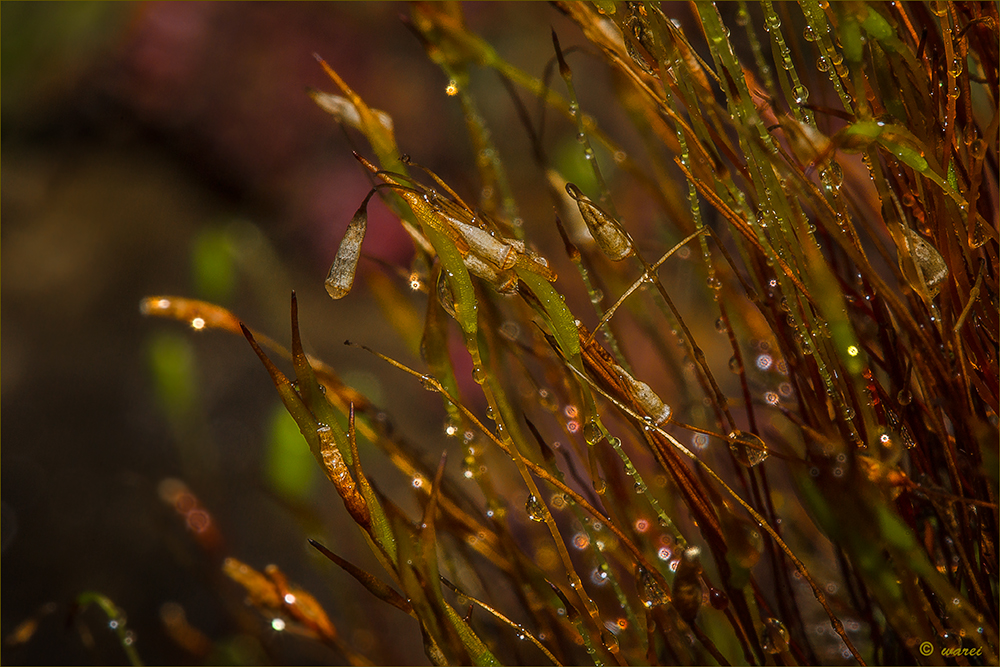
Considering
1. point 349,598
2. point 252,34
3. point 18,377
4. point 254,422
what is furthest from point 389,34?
point 349,598

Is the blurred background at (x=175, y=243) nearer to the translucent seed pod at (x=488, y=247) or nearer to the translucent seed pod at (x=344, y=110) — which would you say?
the translucent seed pod at (x=344, y=110)

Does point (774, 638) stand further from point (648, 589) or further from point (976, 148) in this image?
point (976, 148)

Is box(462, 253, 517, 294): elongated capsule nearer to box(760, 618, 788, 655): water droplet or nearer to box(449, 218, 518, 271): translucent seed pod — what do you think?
box(449, 218, 518, 271): translucent seed pod

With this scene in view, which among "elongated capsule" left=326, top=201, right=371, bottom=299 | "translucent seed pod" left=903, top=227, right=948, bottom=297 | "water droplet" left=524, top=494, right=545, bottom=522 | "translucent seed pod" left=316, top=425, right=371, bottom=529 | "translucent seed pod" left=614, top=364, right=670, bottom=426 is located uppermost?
"translucent seed pod" left=903, top=227, right=948, bottom=297

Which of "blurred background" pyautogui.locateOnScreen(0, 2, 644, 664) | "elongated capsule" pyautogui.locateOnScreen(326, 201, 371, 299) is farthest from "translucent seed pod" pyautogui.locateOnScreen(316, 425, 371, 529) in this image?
"blurred background" pyautogui.locateOnScreen(0, 2, 644, 664)

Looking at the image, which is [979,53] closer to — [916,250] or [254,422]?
[916,250]

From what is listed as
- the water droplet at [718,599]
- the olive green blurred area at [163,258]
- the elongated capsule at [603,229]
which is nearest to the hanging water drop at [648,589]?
the water droplet at [718,599]
